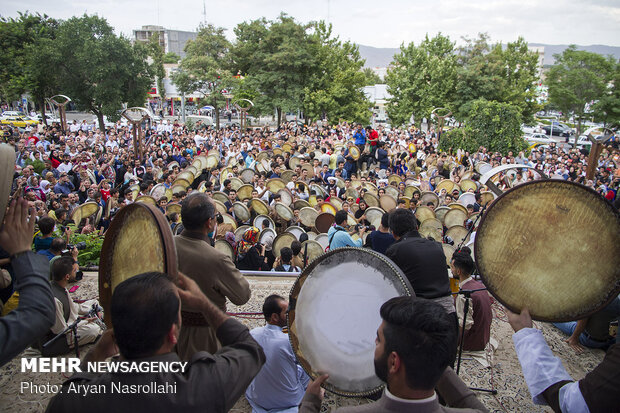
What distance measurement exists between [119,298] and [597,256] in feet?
8.18

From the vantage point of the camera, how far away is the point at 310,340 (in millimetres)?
2428

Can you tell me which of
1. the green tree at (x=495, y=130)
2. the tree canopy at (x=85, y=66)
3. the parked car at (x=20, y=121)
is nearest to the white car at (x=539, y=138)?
the green tree at (x=495, y=130)

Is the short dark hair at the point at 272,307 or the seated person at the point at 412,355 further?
the short dark hair at the point at 272,307

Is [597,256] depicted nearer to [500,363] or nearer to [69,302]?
[500,363]

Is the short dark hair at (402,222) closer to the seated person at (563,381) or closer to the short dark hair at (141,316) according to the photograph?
the seated person at (563,381)

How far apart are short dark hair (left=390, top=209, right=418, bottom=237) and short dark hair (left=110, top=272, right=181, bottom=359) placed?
8.23ft

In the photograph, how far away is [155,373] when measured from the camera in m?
1.51

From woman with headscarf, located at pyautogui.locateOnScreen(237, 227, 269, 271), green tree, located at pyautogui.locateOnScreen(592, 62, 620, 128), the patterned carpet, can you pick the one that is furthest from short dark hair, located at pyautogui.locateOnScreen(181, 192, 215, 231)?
green tree, located at pyautogui.locateOnScreen(592, 62, 620, 128)

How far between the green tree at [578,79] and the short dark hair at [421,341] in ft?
133

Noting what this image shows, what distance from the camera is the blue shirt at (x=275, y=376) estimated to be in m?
3.51

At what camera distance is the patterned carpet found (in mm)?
3777

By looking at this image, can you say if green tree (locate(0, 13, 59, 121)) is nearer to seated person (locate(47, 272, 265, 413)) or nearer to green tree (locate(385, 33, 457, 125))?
green tree (locate(385, 33, 457, 125))

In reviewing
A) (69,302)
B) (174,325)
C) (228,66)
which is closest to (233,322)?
(174,325)

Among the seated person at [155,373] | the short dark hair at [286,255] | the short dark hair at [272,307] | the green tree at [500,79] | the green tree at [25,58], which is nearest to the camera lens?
the seated person at [155,373]
